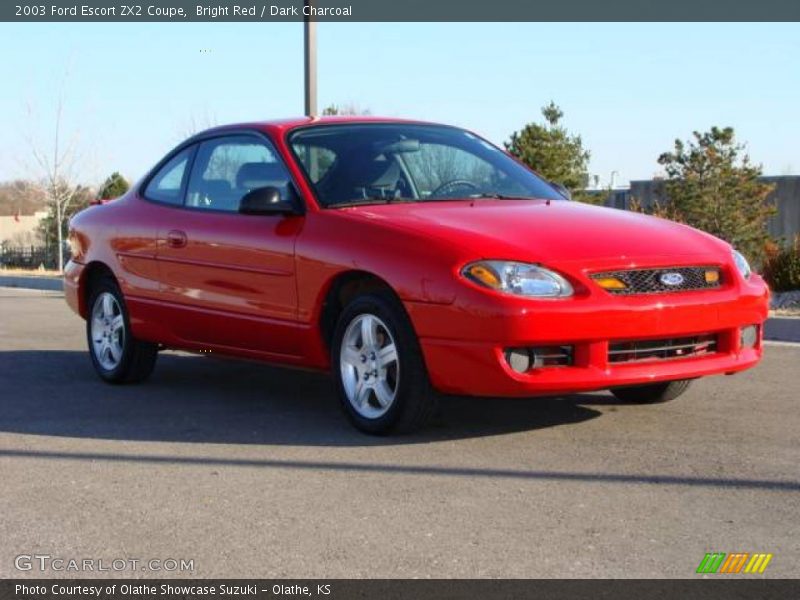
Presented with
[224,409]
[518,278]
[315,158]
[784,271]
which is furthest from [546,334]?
[784,271]

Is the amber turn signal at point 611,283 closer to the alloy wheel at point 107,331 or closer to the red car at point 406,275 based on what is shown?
the red car at point 406,275

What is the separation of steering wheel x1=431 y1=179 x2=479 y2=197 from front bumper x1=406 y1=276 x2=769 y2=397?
123cm

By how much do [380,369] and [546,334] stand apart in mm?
938

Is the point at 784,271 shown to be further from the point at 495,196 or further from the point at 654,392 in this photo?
the point at 495,196

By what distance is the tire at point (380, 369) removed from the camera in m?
5.75

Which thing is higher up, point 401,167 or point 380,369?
point 401,167

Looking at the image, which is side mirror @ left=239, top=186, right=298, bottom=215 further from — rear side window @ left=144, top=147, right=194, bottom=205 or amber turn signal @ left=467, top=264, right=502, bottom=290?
amber turn signal @ left=467, top=264, right=502, bottom=290

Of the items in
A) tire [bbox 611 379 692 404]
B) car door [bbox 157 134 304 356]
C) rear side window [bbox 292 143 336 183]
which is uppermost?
rear side window [bbox 292 143 336 183]

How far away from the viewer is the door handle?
7.20 m

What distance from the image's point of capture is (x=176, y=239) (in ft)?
23.8

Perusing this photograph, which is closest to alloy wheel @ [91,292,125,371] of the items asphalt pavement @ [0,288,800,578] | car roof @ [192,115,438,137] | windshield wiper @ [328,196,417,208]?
asphalt pavement @ [0,288,800,578]
